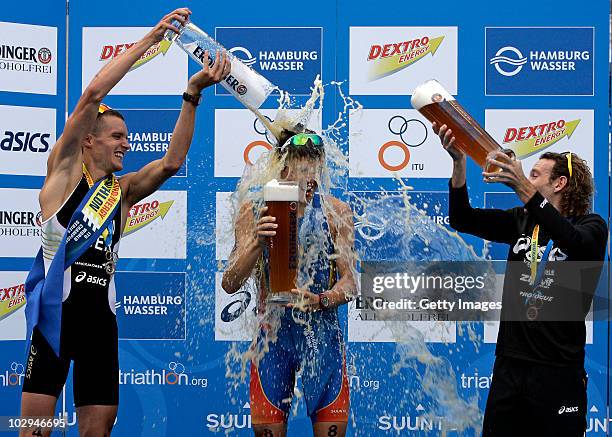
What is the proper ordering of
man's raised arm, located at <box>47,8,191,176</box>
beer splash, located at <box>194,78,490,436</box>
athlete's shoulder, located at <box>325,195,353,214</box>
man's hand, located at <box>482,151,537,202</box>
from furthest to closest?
beer splash, located at <box>194,78,490,436</box> → athlete's shoulder, located at <box>325,195,353,214</box> → man's raised arm, located at <box>47,8,191,176</box> → man's hand, located at <box>482,151,537,202</box>

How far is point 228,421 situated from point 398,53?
240 centimetres

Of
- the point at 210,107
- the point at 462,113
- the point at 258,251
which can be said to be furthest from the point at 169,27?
the point at 210,107

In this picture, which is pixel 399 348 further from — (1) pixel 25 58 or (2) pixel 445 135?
(1) pixel 25 58

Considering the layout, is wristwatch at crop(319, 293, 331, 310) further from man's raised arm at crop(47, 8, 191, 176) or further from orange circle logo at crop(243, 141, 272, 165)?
orange circle logo at crop(243, 141, 272, 165)

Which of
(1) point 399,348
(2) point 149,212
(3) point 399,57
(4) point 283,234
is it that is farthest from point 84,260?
(3) point 399,57

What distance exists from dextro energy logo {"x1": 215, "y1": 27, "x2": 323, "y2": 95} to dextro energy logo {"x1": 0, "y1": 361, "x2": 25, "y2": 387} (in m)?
2.25

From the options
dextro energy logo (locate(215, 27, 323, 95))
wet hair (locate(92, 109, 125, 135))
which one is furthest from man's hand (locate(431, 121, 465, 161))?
dextro energy logo (locate(215, 27, 323, 95))

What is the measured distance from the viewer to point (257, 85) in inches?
152

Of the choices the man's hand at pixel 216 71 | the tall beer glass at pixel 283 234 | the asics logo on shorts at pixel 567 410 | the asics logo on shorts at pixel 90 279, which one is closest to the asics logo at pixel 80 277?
the asics logo on shorts at pixel 90 279

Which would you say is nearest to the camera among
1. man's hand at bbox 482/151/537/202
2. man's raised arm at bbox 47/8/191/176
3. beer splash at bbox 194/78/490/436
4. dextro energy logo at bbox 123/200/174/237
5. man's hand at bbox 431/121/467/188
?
man's hand at bbox 482/151/537/202

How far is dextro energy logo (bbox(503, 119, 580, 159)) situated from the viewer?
17.8 feet

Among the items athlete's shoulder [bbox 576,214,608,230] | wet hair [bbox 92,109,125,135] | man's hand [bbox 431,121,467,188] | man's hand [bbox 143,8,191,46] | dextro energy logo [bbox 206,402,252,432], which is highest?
man's hand [bbox 143,8,191,46]

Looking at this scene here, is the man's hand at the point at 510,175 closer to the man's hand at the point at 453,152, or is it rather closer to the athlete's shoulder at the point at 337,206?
the man's hand at the point at 453,152

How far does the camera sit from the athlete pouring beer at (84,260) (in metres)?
3.83
